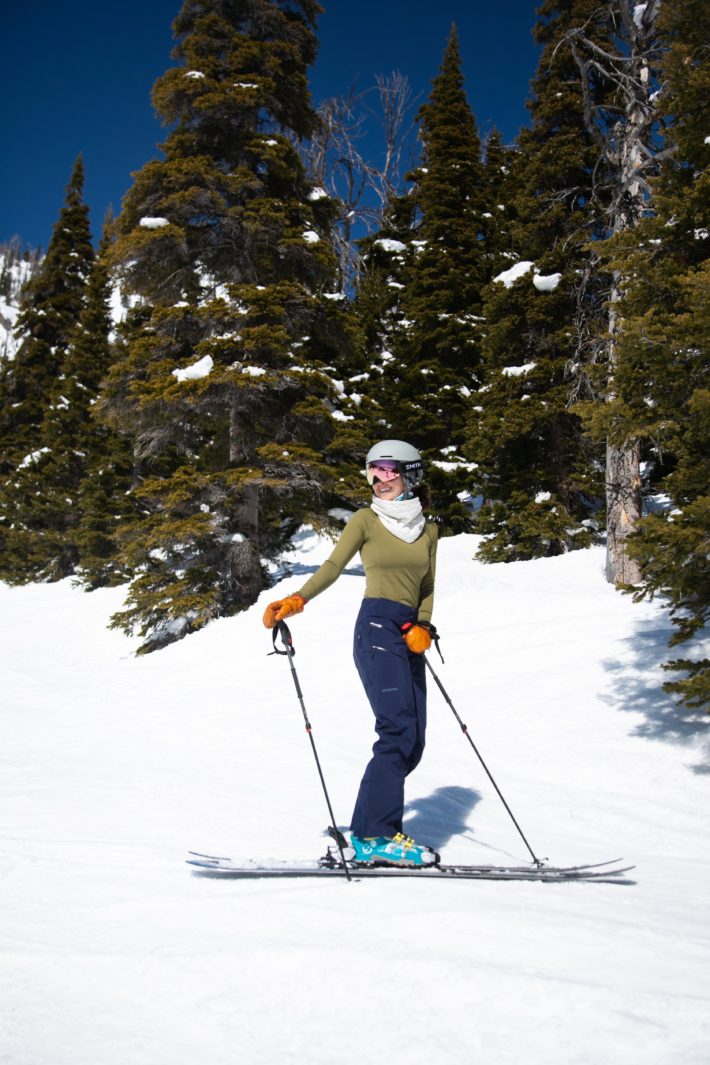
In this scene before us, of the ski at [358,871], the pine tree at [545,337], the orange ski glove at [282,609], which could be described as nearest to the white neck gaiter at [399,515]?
the orange ski glove at [282,609]

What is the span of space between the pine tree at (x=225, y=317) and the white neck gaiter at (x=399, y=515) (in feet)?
29.9

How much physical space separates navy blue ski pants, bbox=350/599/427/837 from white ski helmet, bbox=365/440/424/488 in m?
0.79

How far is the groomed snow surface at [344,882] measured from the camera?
7.07 feet

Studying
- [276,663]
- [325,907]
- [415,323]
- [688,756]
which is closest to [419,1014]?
[325,907]

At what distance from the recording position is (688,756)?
253 inches

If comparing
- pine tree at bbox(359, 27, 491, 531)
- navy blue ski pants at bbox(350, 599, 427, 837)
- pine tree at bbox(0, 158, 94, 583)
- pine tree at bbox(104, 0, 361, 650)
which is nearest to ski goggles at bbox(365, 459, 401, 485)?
navy blue ski pants at bbox(350, 599, 427, 837)

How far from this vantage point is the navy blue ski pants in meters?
3.83

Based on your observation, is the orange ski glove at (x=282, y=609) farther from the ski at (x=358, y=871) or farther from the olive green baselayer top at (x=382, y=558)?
the ski at (x=358, y=871)

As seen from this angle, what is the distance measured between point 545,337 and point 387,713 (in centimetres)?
1463

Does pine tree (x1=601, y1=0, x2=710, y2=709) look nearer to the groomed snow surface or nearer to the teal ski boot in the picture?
the groomed snow surface

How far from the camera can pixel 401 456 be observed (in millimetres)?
4203

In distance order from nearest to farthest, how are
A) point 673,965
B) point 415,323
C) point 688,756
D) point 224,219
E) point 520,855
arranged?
point 673,965 < point 520,855 < point 688,756 < point 224,219 < point 415,323

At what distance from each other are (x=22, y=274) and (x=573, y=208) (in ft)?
629

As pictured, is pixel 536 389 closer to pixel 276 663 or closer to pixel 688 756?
pixel 276 663
